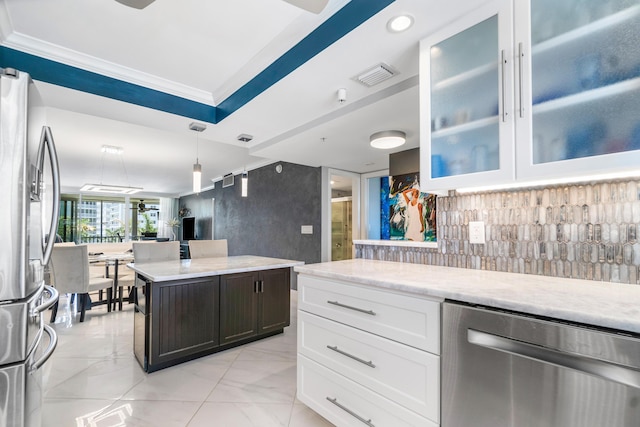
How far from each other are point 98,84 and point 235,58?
3.52 feet

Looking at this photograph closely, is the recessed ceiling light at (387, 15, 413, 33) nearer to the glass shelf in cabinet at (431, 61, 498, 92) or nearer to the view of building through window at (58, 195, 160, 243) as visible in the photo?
the glass shelf in cabinet at (431, 61, 498, 92)

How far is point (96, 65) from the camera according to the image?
7.17ft

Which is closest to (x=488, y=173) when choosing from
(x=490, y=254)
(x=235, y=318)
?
(x=490, y=254)

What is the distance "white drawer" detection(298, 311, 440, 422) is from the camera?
117 cm

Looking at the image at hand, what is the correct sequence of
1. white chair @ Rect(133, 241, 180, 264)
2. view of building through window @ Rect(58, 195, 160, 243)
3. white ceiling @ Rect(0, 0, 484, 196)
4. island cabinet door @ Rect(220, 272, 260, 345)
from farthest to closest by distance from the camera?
view of building through window @ Rect(58, 195, 160, 243), white chair @ Rect(133, 241, 180, 264), island cabinet door @ Rect(220, 272, 260, 345), white ceiling @ Rect(0, 0, 484, 196)

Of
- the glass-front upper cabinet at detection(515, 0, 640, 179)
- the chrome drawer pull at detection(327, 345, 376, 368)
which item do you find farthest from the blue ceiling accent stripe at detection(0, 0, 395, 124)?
the chrome drawer pull at detection(327, 345, 376, 368)

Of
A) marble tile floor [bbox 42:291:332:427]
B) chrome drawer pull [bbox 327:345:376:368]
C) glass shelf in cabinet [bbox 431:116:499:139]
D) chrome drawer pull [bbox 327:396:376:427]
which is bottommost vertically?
marble tile floor [bbox 42:291:332:427]

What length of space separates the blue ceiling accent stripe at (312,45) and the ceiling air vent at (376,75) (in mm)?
375

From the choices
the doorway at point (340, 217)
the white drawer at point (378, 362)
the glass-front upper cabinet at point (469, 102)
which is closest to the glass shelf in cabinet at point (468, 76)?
the glass-front upper cabinet at point (469, 102)

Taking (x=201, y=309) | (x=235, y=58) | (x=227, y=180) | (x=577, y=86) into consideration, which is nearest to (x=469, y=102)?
(x=577, y=86)

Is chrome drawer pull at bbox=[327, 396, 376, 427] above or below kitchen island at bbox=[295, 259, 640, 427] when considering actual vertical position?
below

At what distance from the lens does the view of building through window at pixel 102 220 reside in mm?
9297

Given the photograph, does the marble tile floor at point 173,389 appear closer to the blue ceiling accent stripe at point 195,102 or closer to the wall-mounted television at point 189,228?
the blue ceiling accent stripe at point 195,102

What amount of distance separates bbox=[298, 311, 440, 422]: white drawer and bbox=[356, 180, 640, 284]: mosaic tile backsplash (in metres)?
0.71
